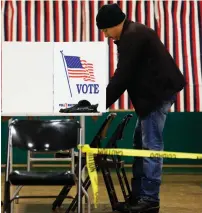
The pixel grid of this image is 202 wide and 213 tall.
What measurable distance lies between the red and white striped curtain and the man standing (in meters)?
2.58

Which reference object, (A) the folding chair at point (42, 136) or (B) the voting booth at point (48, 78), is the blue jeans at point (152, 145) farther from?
(A) the folding chair at point (42, 136)

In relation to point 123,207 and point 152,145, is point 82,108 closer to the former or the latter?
point 152,145

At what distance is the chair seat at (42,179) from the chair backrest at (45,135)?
0.84ft

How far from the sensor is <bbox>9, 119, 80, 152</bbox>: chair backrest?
14.5 ft

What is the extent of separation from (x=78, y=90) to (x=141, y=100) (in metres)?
0.52

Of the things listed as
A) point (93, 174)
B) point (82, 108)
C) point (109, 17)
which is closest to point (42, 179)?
point (93, 174)

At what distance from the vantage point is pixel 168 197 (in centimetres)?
621

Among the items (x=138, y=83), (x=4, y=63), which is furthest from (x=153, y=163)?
(x=4, y=63)

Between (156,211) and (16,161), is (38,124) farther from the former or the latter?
(16,161)

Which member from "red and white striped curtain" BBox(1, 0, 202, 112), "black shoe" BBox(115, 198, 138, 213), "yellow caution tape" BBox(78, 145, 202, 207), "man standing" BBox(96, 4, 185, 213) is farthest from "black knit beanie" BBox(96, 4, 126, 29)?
"red and white striped curtain" BBox(1, 0, 202, 112)

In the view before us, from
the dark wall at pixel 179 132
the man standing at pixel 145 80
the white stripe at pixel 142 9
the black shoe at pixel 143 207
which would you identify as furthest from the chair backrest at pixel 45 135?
the dark wall at pixel 179 132

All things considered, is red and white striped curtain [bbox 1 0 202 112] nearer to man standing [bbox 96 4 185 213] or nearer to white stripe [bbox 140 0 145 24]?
white stripe [bbox 140 0 145 24]

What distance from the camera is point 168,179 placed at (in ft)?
25.1

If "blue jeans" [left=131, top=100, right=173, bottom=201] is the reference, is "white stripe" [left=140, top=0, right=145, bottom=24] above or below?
above
